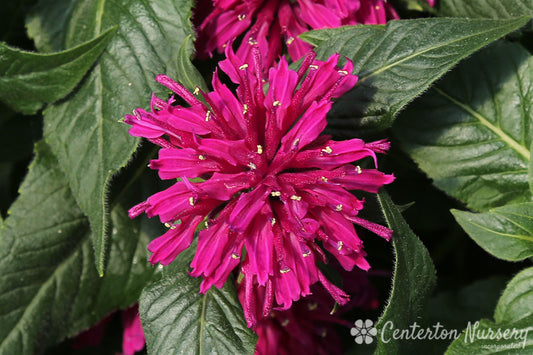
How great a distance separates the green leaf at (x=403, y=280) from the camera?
67cm

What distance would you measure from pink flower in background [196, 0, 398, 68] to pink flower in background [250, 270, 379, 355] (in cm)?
36

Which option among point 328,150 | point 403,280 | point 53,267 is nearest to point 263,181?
point 328,150

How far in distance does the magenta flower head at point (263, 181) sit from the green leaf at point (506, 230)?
145 mm

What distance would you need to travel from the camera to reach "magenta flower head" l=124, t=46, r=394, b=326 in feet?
2.20

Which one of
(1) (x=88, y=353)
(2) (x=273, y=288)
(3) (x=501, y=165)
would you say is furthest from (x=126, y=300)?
(3) (x=501, y=165)

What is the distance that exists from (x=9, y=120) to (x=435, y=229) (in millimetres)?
803

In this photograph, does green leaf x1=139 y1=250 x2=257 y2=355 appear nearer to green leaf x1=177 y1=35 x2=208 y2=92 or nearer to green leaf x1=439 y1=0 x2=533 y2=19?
green leaf x1=177 y1=35 x2=208 y2=92

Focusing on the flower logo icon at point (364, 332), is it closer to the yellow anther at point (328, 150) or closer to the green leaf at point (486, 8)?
the yellow anther at point (328, 150)

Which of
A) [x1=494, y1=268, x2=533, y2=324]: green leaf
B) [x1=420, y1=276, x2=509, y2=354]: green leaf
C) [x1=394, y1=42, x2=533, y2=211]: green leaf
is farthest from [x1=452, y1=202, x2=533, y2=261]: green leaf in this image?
[x1=420, y1=276, x2=509, y2=354]: green leaf

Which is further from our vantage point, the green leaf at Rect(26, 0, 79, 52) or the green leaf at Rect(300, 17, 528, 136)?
the green leaf at Rect(26, 0, 79, 52)

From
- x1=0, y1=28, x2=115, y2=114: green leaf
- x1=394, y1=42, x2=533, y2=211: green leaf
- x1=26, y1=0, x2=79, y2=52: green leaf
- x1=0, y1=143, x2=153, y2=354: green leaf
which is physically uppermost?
x1=26, y1=0, x2=79, y2=52: green leaf
